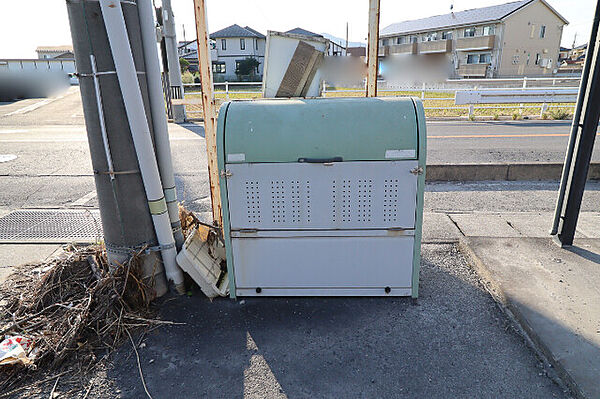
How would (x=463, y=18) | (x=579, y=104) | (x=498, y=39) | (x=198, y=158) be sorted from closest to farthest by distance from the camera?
(x=579, y=104) < (x=198, y=158) < (x=498, y=39) < (x=463, y=18)

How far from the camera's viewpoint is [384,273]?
314 centimetres

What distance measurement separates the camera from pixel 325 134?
2852mm

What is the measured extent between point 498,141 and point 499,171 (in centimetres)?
362

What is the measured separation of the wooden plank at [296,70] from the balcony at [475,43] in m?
37.5

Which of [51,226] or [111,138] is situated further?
[51,226]

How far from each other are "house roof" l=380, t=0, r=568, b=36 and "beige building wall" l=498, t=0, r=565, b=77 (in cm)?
72

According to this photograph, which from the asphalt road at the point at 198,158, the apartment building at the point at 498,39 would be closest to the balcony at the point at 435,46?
the apartment building at the point at 498,39

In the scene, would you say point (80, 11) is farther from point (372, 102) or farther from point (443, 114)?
point (443, 114)

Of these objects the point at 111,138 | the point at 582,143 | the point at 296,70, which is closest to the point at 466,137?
the point at 582,143

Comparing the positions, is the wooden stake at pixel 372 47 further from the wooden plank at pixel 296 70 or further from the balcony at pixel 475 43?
the balcony at pixel 475 43

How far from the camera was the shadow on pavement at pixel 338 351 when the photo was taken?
2.37 metres

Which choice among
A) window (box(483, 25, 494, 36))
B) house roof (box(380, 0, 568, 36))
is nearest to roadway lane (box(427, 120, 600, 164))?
window (box(483, 25, 494, 36))

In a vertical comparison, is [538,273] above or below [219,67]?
below

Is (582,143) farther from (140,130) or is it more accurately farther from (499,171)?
(140,130)
